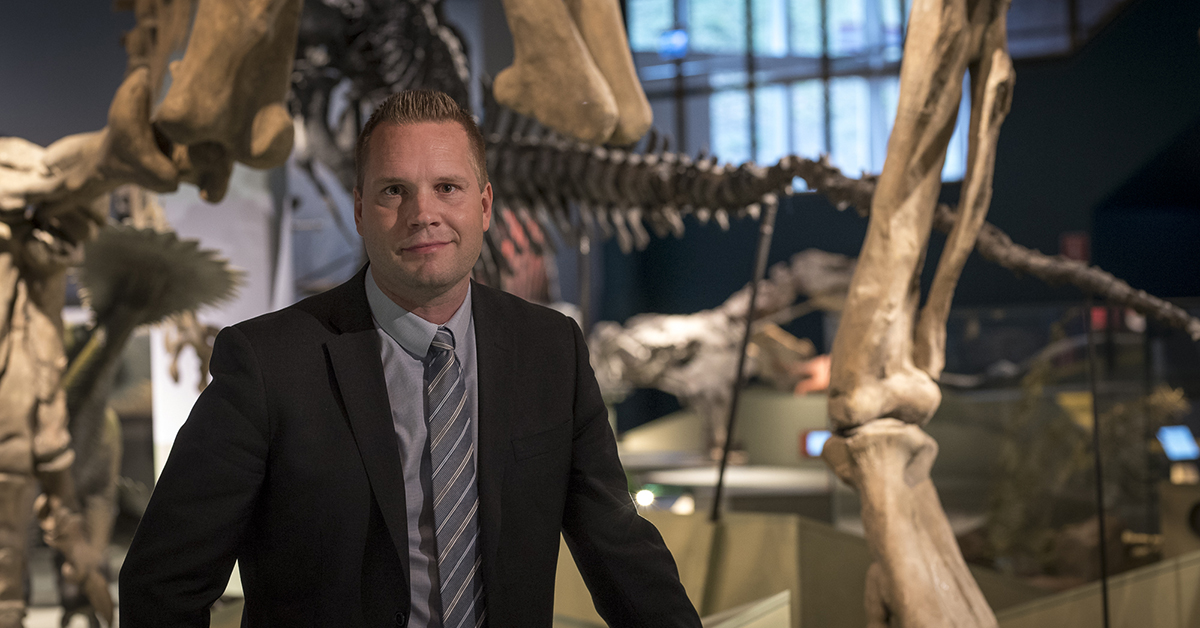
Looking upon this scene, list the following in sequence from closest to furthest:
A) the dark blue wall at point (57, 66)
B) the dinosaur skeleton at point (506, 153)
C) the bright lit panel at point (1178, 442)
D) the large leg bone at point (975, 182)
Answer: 1. the large leg bone at point (975, 182)
2. the bright lit panel at point (1178, 442)
3. the dark blue wall at point (57, 66)
4. the dinosaur skeleton at point (506, 153)

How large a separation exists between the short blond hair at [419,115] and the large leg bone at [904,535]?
1.12m

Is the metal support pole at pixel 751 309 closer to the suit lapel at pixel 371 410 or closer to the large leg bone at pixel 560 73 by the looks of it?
the large leg bone at pixel 560 73

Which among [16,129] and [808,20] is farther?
[808,20]

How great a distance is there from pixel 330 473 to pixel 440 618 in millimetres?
194

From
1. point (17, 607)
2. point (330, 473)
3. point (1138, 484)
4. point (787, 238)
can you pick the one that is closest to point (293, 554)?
point (330, 473)

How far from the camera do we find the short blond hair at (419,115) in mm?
988

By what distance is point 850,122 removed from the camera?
406 inches

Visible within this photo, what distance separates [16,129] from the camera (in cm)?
313

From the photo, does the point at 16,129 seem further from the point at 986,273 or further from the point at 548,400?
the point at 986,273

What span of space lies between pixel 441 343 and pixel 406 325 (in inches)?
1.7

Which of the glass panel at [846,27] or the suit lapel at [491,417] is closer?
the suit lapel at [491,417]

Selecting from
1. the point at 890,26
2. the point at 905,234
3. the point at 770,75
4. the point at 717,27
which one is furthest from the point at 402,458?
the point at 717,27

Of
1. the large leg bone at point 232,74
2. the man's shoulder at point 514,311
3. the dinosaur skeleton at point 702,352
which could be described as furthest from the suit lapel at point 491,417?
the dinosaur skeleton at point 702,352

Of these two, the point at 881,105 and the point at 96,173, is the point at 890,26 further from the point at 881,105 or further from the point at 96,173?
the point at 96,173
